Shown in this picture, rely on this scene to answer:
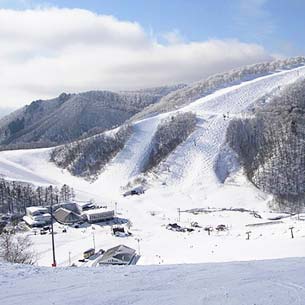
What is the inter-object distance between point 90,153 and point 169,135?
1846 centimetres

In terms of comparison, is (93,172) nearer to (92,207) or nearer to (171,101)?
(92,207)

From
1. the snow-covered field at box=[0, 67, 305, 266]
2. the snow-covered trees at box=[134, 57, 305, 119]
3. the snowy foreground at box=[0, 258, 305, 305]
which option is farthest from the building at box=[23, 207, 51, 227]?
the snow-covered trees at box=[134, 57, 305, 119]

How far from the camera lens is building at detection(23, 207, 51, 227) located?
52862 mm

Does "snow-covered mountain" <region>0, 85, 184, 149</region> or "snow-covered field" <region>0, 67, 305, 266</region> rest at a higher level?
"snow-covered mountain" <region>0, 85, 184, 149</region>

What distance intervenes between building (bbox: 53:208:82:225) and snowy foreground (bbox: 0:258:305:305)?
142 ft

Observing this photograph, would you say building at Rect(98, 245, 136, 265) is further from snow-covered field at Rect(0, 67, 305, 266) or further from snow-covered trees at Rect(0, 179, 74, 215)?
snow-covered trees at Rect(0, 179, 74, 215)

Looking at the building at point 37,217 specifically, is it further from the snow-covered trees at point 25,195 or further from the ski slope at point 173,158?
the ski slope at point 173,158

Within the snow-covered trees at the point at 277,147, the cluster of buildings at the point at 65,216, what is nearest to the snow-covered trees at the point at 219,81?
the snow-covered trees at the point at 277,147

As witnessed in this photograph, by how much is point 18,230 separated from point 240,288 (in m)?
46.0

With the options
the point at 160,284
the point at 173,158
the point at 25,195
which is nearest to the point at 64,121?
the point at 173,158

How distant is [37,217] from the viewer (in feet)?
177

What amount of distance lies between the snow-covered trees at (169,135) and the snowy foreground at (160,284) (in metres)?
77.7

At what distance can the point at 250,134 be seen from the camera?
9256 cm

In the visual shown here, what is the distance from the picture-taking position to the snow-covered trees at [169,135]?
92.9m
